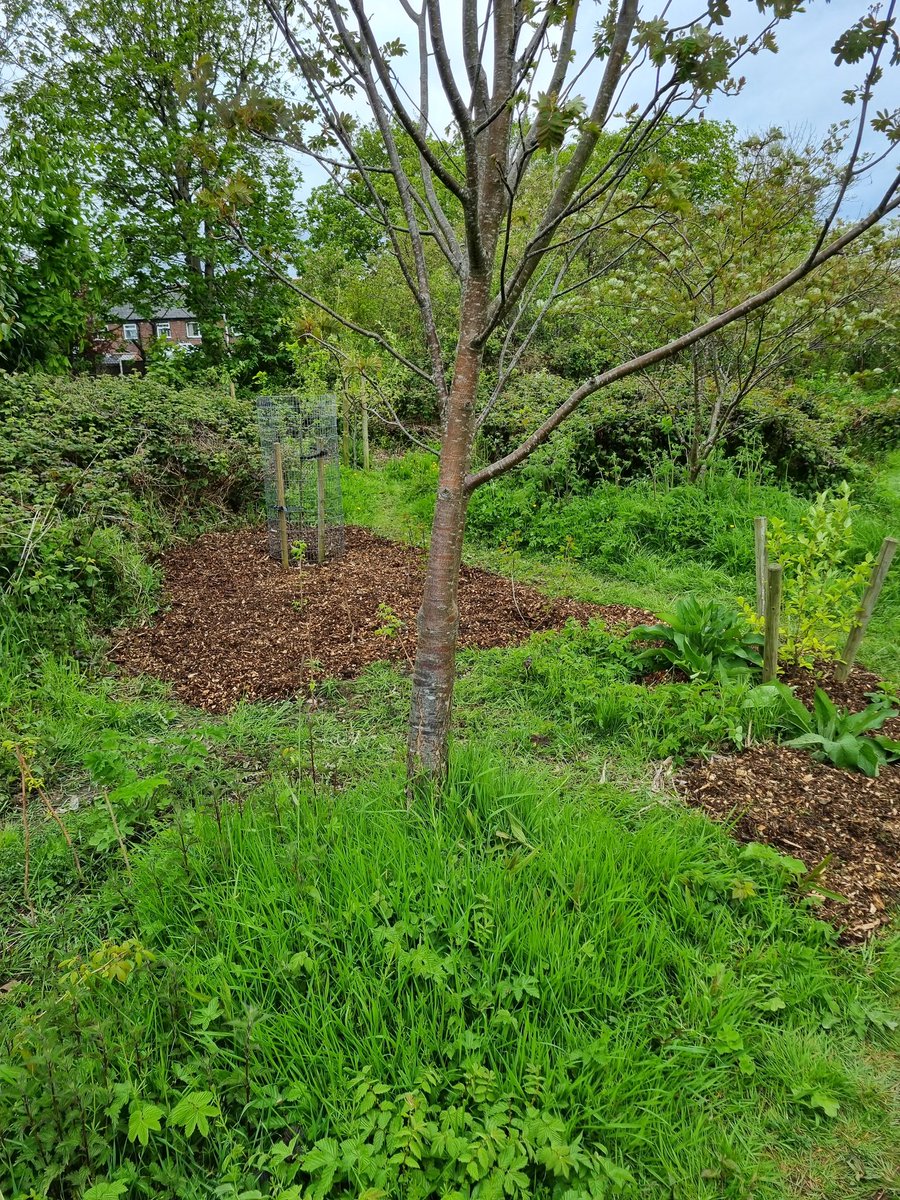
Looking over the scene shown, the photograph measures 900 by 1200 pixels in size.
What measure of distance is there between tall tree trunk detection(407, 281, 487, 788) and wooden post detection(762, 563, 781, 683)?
1789 mm

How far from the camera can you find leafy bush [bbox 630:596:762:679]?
357 cm

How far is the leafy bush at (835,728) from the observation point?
2906mm

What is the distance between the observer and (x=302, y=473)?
6766mm

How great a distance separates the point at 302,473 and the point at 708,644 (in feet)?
15.5

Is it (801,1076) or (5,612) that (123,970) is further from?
(5,612)

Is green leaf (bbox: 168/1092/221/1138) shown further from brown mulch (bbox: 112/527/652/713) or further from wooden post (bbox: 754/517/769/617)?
wooden post (bbox: 754/517/769/617)

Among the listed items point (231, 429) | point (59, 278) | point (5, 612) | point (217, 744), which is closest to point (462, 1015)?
point (217, 744)

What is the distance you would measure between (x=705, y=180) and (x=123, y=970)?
2738 cm

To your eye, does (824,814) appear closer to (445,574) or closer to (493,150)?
(445,574)

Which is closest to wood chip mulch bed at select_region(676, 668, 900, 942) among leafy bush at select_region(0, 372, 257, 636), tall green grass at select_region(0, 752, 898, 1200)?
tall green grass at select_region(0, 752, 898, 1200)

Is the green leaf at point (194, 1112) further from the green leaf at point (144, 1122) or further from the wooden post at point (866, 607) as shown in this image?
the wooden post at point (866, 607)

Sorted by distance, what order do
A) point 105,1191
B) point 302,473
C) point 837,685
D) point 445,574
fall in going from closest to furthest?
point 105,1191 → point 445,574 → point 837,685 → point 302,473

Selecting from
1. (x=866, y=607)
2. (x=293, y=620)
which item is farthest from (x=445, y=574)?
(x=293, y=620)

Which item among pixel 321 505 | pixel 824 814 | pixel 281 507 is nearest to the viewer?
pixel 824 814
